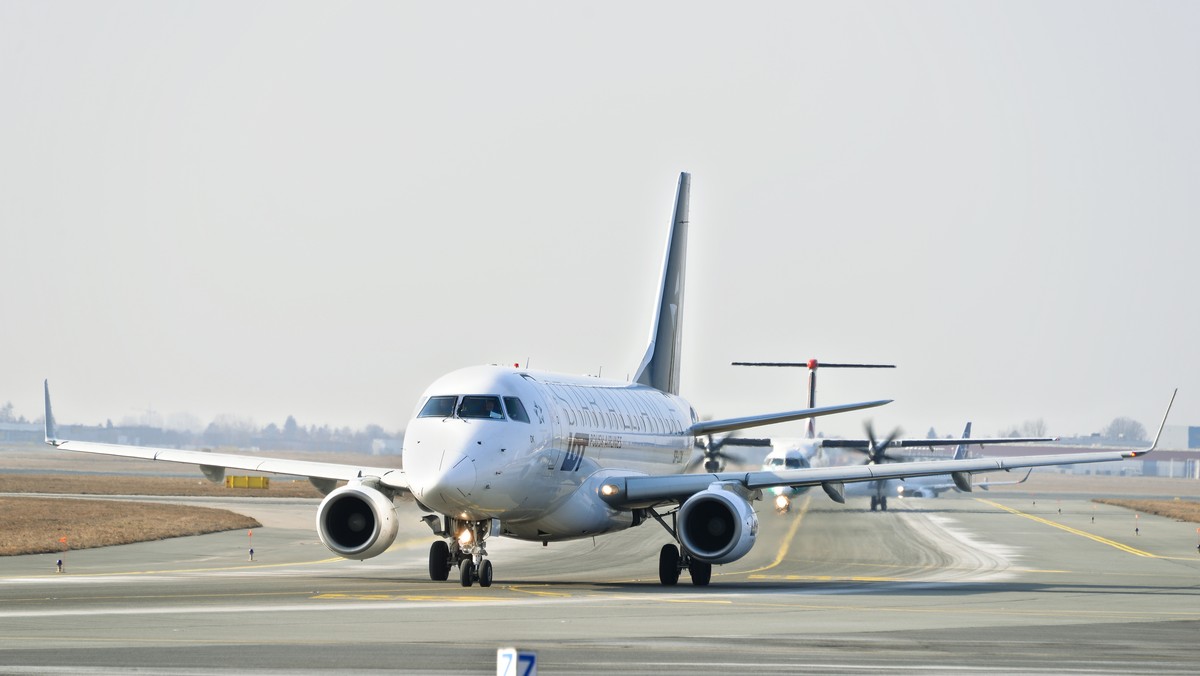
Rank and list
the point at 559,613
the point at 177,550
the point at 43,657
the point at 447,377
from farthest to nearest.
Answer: the point at 177,550
the point at 447,377
the point at 559,613
the point at 43,657

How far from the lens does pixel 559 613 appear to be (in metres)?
24.3

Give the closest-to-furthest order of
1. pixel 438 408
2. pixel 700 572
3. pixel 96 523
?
1. pixel 438 408
2. pixel 700 572
3. pixel 96 523

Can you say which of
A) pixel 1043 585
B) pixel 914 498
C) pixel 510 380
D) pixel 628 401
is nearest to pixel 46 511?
pixel 628 401

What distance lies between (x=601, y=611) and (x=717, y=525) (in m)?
8.58

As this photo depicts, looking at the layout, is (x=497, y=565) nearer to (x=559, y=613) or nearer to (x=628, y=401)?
(x=628, y=401)

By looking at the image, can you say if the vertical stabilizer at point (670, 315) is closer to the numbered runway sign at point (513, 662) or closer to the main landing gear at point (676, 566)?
the main landing gear at point (676, 566)

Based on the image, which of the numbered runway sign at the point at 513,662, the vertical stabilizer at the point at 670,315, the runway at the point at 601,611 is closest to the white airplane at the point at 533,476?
the runway at the point at 601,611

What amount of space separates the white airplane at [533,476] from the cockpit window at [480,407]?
0.9 inches

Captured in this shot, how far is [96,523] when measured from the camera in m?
50.0

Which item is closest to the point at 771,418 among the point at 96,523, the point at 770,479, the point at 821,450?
the point at 770,479

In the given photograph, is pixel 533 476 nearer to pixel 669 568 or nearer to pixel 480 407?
pixel 480 407

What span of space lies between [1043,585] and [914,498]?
6925 cm

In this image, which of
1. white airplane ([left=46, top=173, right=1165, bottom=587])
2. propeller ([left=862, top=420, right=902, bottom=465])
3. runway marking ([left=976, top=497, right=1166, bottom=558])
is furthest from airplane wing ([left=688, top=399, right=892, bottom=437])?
propeller ([left=862, top=420, right=902, bottom=465])

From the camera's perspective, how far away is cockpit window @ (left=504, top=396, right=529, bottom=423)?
29625 mm
